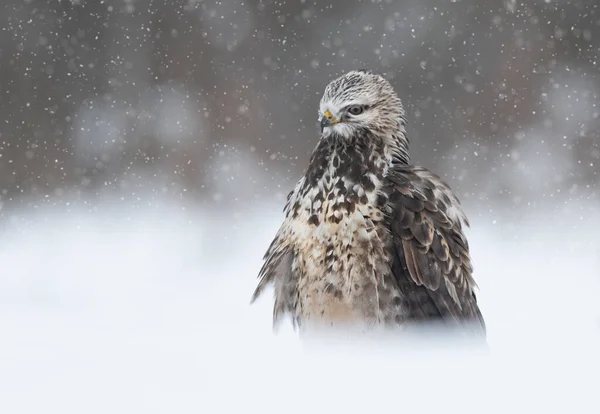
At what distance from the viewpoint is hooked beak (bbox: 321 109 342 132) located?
317cm

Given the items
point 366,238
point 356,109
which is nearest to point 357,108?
point 356,109

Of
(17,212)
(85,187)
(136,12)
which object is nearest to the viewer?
(17,212)

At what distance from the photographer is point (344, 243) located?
3.02 meters

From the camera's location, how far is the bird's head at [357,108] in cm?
317

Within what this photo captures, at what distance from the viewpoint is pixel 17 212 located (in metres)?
8.16

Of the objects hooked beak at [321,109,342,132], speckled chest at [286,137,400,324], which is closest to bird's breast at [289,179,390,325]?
speckled chest at [286,137,400,324]

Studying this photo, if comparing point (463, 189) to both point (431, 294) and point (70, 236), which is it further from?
point (431, 294)

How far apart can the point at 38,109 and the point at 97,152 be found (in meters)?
0.79

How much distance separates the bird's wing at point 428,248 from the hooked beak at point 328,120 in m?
0.27

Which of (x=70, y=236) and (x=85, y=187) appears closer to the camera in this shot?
(x=70, y=236)

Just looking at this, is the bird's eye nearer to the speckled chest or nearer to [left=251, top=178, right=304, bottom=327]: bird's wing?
the speckled chest

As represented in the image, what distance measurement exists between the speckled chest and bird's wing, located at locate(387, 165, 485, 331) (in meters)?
0.05

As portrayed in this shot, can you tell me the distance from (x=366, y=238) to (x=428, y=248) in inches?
8.6

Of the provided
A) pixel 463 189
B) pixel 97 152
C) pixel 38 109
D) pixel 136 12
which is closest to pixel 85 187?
pixel 97 152
